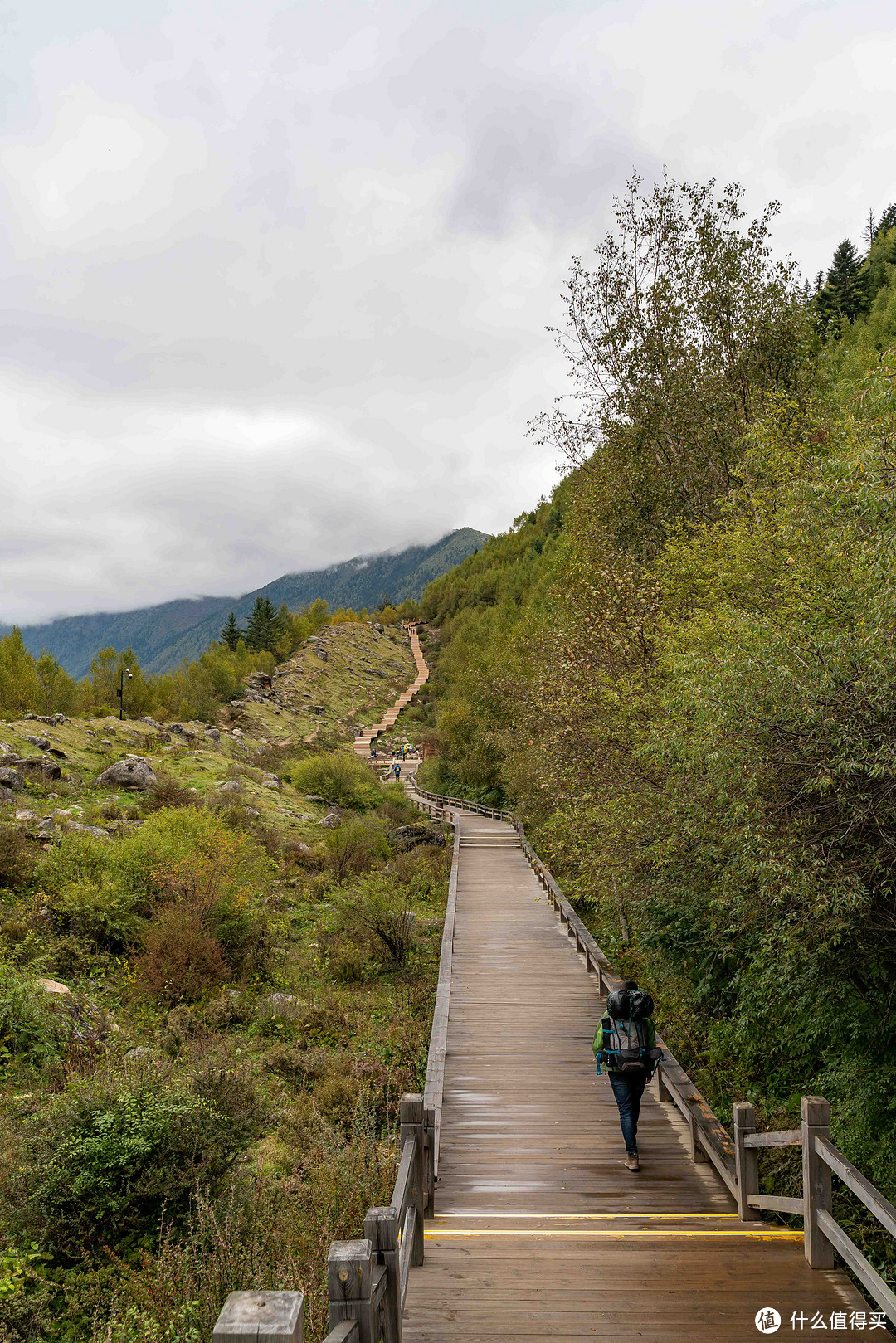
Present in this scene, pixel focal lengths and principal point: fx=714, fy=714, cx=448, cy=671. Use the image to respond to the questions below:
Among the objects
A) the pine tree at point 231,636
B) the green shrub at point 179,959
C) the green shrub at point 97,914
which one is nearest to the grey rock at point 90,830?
the green shrub at point 97,914

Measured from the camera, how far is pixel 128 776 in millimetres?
25578

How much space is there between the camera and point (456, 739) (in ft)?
126

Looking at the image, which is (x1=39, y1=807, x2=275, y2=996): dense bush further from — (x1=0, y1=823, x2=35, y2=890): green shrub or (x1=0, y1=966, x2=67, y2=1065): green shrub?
(x1=0, y1=966, x2=67, y2=1065): green shrub

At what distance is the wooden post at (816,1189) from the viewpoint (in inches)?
199

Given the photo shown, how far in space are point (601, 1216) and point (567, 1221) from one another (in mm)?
377

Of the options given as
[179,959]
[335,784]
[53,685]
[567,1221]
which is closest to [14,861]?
[179,959]

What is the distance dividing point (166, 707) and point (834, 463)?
66.5 m

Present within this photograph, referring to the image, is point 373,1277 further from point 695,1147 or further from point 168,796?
point 168,796

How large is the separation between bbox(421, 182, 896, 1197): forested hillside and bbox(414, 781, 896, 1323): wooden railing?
4.10 feet

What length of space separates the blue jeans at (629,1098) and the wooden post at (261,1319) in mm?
5525

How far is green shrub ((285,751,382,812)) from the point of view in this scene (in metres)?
36.9

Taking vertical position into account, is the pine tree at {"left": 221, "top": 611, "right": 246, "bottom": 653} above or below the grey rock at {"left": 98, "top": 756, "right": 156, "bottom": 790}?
above

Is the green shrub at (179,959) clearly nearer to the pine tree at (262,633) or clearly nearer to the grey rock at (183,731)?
the grey rock at (183,731)

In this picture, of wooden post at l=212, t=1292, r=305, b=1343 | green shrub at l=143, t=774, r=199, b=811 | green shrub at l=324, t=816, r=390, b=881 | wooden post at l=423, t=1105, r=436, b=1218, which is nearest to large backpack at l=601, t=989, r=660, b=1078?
wooden post at l=423, t=1105, r=436, b=1218
